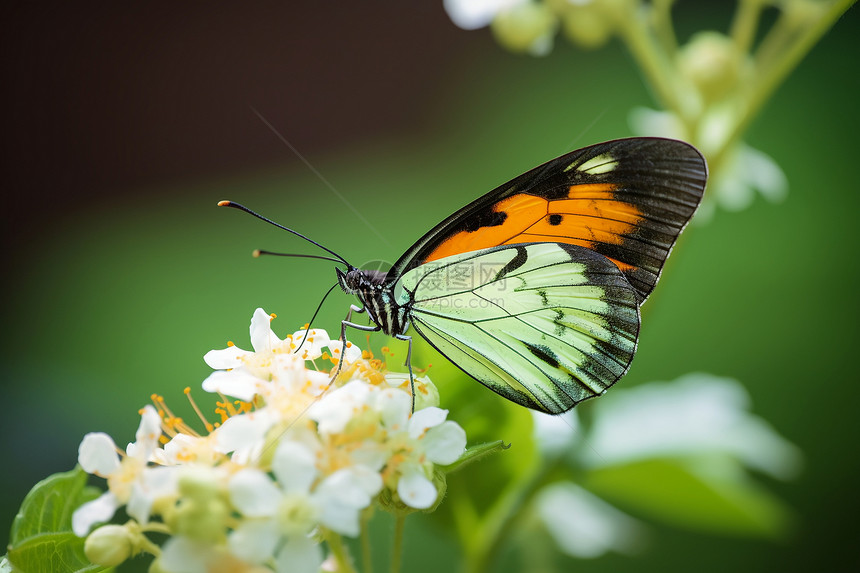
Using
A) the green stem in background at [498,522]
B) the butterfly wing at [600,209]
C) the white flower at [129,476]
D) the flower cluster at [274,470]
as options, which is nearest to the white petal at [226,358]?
the flower cluster at [274,470]

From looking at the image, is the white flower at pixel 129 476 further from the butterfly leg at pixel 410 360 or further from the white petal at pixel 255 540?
the butterfly leg at pixel 410 360

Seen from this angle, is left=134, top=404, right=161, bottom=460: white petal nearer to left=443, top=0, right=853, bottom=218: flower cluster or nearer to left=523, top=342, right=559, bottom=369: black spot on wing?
left=523, top=342, right=559, bottom=369: black spot on wing

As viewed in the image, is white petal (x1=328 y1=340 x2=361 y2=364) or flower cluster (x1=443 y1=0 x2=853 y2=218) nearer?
white petal (x1=328 y1=340 x2=361 y2=364)

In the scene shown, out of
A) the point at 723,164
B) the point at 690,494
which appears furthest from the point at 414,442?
the point at 723,164

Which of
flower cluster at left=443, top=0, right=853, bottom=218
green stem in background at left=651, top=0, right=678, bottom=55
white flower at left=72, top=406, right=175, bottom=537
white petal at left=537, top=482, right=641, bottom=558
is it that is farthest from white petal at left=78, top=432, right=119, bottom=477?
green stem in background at left=651, top=0, right=678, bottom=55

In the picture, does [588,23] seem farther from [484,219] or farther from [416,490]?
[416,490]

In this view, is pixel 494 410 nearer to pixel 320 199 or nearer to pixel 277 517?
pixel 277 517
